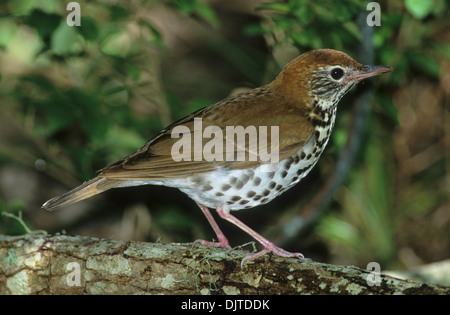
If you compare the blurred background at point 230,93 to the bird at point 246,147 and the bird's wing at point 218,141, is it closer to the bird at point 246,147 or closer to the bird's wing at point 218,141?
the bird at point 246,147

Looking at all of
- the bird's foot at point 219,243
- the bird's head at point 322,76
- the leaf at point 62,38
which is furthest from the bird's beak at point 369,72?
the leaf at point 62,38

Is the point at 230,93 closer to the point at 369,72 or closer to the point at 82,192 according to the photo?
the point at 369,72

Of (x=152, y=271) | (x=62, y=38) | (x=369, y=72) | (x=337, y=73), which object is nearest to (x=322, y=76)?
(x=337, y=73)

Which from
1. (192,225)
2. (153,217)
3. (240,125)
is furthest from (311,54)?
(153,217)

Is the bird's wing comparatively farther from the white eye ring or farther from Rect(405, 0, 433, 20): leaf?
Rect(405, 0, 433, 20): leaf

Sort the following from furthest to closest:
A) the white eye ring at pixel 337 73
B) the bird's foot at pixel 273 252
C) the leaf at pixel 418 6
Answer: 1. the white eye ring at pixel 337 73
2. the leaf at pixel 418 6
3. the bird's foot at pixel 273 252
